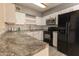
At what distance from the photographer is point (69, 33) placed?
2.14 metres

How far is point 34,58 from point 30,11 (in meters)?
1.01

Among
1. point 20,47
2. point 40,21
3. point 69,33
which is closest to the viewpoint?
point 20,47

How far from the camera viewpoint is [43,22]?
1686mm

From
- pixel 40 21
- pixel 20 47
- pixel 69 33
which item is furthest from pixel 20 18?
pixel 69 33

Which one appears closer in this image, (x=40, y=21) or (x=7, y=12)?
(x=40, y=21)

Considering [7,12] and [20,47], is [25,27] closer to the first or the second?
[7,12]

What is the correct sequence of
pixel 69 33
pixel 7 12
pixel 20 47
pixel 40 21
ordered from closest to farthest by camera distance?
pixel 20 47
pixel 40 21
pixel 7 12
pixel 69 33

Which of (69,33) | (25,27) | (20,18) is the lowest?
(69,33)

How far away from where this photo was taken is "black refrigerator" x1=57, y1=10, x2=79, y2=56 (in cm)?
198

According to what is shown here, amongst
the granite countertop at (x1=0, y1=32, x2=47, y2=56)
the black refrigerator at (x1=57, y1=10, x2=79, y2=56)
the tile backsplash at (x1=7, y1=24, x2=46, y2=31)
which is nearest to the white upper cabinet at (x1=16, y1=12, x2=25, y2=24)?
the tile backsplash at (x1=7, y1=24, x2=46, y2=31)

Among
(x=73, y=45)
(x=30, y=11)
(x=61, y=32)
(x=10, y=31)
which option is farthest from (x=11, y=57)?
(x=61, y=32)

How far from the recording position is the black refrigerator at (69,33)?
198cm

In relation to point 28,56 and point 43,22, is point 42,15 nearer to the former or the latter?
point 43,22

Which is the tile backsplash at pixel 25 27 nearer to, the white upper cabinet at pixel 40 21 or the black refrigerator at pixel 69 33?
the white upper cabinet at pixel 40 21
